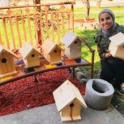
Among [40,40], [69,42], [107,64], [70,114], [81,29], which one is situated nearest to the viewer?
[70,114]

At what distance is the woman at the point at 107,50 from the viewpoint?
3055mm

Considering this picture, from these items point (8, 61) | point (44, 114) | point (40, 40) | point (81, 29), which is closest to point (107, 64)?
point (44, 114)

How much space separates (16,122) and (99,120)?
1141mm

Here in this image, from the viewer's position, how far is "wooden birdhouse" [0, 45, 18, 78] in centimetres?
269

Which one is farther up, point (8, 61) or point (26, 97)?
point (8, 61)

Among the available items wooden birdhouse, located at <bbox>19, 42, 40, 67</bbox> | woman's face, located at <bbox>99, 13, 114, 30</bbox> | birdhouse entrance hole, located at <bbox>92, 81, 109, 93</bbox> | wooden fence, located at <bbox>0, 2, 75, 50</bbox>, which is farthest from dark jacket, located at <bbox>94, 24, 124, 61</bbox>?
wooden fence, located at <bbox>0, 2, 75, 50</bbox>

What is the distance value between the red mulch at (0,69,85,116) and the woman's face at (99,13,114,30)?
3.76 feet

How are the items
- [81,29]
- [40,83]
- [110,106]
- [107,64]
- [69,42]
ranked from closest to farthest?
[110,106] → [69,42] → [107,64] → [40,83] → [81,29]

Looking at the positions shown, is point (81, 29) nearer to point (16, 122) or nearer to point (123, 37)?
point (123, 37)

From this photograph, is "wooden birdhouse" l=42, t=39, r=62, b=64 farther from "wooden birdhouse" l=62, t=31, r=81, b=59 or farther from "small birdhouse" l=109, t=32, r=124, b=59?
"small birdhouse" l=109, t=32, r=124, b=59

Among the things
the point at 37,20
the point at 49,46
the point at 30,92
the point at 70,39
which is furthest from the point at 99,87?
the point at 37,20

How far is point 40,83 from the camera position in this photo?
12.0 ft

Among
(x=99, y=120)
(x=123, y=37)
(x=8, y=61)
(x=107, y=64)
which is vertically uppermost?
(x=123, y=37)

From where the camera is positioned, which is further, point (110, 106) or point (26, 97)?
point (26, 97)
